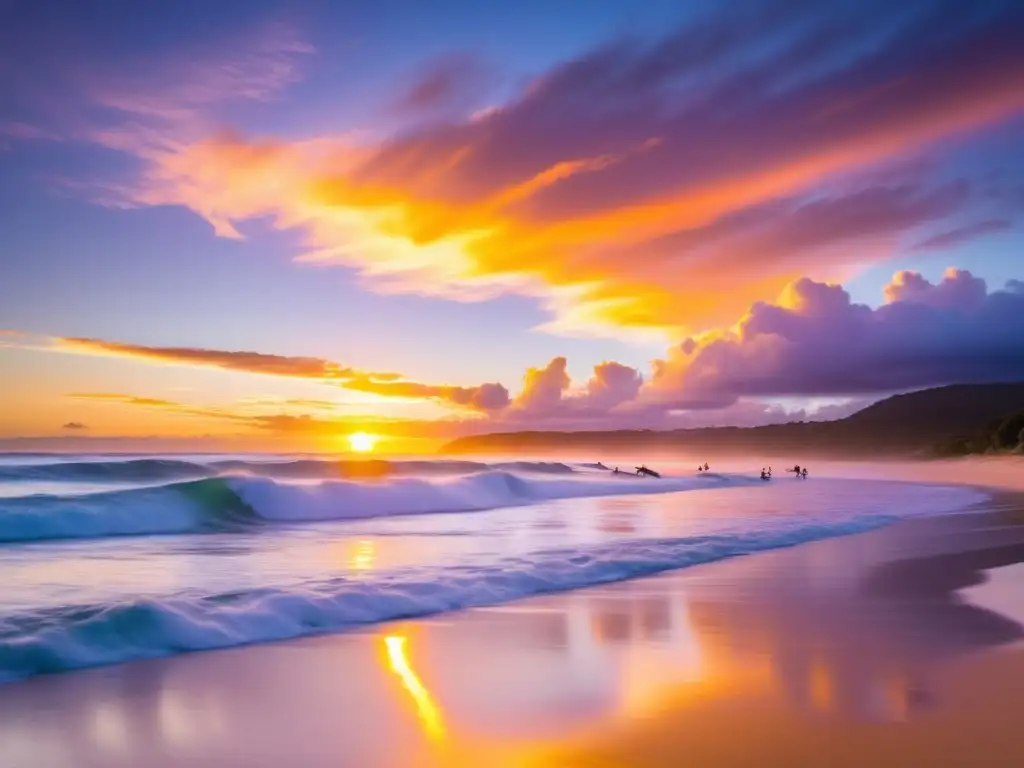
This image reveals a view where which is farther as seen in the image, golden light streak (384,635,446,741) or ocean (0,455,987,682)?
A: ocean (0,455,987,682)

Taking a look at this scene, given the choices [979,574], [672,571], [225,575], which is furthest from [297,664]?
[979,574]

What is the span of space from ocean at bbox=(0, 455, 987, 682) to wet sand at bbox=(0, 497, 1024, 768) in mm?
588

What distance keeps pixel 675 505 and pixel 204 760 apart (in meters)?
21.3

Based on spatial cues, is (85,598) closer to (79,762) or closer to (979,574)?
(79,762)

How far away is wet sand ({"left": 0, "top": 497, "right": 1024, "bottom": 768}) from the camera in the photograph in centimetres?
451

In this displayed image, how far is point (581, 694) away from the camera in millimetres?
5539

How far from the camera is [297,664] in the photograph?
6375mm

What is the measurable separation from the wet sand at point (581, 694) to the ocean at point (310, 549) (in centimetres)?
59

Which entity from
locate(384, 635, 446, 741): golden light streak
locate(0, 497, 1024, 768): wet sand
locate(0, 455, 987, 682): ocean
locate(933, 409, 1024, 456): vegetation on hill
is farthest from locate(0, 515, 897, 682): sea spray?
locate(933, 409, 1024, 456): vegetation on hill

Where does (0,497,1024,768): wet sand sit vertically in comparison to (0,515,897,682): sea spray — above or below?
below

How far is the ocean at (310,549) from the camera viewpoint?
23.8 ft

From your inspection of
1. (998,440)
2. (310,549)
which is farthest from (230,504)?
(998,440)

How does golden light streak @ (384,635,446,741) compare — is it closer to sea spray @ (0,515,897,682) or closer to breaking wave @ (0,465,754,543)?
sea spray @ (0,515,897,682)

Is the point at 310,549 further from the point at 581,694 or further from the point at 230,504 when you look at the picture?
the point at 581,694
